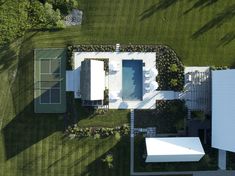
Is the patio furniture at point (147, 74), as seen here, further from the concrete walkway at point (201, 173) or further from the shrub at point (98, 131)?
the concrete walkway at point (201, 173)

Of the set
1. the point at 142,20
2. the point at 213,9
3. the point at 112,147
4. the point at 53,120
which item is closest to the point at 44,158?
the point at 53,120

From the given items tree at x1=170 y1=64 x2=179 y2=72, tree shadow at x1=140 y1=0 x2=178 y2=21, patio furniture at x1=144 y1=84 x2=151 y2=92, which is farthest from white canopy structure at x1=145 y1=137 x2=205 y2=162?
tree shadow at x1=140 y1=0 x2=178 y2=21

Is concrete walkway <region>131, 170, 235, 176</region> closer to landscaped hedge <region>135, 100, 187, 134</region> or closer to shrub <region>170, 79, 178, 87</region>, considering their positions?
landscaped hedge <region>135, 100, 187, 134</region>

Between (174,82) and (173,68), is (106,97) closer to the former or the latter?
(174,82)

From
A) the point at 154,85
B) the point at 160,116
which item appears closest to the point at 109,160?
the point at 160,116

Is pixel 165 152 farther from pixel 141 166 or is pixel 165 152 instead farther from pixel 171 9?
pixel 171 9
